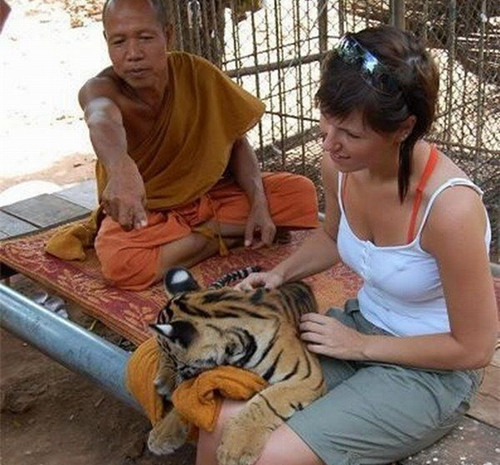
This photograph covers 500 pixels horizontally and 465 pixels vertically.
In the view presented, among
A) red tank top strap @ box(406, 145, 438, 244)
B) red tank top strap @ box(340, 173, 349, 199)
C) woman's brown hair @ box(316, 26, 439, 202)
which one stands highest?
woman's brown hair @ box(316, 26, 439, 202)

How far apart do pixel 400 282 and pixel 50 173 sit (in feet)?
16.5

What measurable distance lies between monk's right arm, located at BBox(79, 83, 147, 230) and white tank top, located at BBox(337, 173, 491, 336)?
2.38ft

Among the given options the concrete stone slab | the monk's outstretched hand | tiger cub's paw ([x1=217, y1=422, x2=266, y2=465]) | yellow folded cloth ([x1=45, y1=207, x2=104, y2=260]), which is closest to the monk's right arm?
the monk's outstretched hand

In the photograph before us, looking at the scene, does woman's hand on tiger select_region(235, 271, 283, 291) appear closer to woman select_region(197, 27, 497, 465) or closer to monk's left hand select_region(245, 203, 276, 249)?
woman select_region(197, 27, 497, 465)

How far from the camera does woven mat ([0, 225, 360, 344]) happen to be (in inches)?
117

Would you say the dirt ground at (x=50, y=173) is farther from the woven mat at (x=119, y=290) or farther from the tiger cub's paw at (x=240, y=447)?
the tiger cub's paw at (x=240, y=447)

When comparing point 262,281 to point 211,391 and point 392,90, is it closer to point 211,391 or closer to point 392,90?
point 211,391

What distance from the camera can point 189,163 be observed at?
11.2 feet

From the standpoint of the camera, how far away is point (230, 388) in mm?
1896

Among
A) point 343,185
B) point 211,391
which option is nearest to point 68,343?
point 211,391

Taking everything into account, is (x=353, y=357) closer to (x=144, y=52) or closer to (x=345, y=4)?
(x=144, y=52)

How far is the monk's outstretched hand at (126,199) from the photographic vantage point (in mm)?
2473

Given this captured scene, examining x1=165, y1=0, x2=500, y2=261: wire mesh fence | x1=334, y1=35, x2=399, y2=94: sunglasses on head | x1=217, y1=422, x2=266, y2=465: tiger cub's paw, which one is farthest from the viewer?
x1=165, y1=0, x2=500, y2=261: wire mesh fence

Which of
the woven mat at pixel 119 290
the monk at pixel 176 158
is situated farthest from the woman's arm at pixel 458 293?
the monk at pixel 176 158
